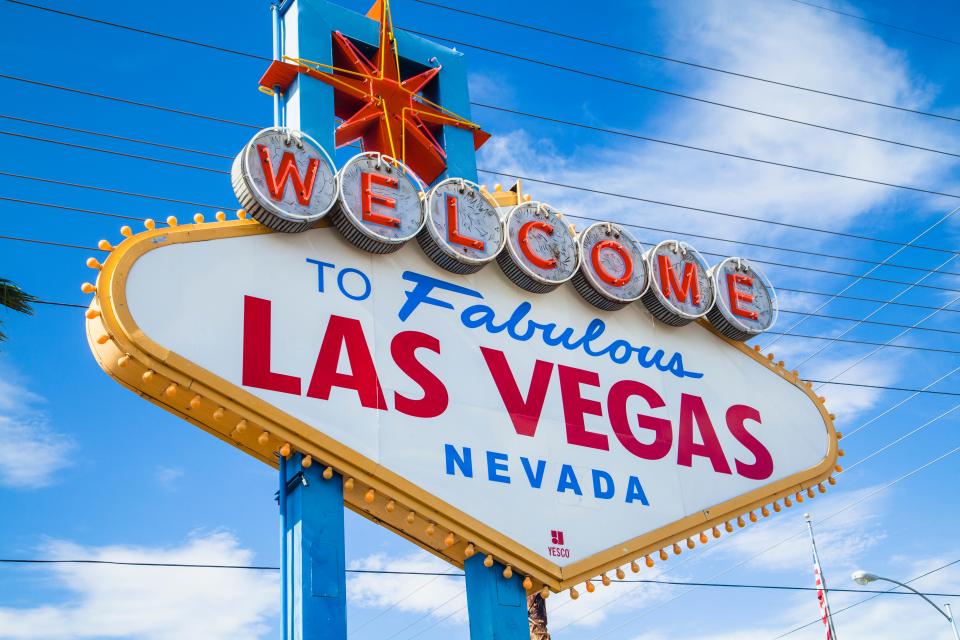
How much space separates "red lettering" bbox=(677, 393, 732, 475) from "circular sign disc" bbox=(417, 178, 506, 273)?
3.36 m

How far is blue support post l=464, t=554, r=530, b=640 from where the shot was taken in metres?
11.3

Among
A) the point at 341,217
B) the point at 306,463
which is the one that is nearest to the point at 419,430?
the point at 306,463

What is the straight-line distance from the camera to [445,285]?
12.9 metres

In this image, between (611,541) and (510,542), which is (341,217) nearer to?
(510,542)

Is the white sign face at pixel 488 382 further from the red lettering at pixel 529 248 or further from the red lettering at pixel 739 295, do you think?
the red lettering at pixel 739 295

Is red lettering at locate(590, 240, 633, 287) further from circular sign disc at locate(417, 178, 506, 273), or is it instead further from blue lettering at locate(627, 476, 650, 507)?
blue lettering at locate(627, 476, 650, 507)

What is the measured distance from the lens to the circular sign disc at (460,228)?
12.8 metres

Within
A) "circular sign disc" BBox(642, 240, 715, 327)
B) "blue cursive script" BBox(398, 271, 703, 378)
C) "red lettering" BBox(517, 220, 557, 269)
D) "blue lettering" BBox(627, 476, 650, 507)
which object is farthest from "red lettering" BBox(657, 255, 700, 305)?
"blue lettering" BBox(627, 476, 650, 507)

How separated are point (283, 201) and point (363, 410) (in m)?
2.48

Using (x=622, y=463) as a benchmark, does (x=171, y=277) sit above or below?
above

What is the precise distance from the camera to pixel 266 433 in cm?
1053

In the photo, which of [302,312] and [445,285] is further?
[445,285]

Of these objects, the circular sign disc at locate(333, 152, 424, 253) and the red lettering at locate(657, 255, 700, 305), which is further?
the red lettering at locate(657, 255, 700, 305)

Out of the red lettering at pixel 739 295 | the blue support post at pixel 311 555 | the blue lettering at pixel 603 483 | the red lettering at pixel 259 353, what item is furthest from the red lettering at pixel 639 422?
the red lettering at pixel 259 353
